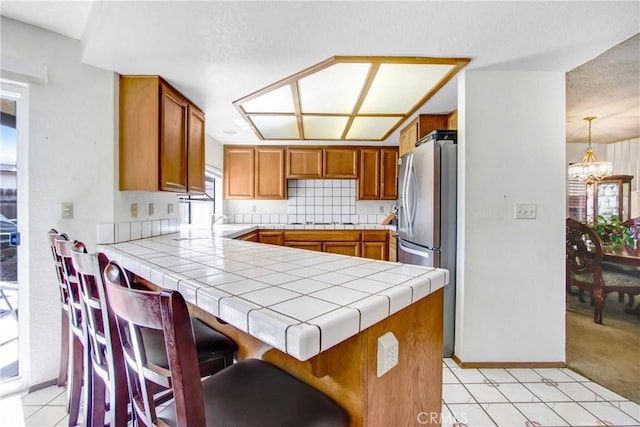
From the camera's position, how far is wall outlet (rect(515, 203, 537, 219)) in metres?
1.92

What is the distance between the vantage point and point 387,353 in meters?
0.76

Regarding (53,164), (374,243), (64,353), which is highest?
(53,164)

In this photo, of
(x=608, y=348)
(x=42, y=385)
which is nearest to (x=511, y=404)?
(x=608, y=348)

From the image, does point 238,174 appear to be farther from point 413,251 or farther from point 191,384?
point 191,384

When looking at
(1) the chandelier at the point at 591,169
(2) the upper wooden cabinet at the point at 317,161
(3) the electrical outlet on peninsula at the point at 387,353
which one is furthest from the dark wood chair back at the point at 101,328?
(1) the chandelier at the point at 591,169

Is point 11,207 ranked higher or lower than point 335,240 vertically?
higher

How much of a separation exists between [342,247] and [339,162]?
1.25 metres

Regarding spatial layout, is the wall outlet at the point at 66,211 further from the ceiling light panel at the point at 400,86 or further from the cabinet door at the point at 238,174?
the cabinet door at the point at 238,174

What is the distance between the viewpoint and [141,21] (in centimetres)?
135

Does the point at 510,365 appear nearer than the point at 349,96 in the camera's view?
Yes

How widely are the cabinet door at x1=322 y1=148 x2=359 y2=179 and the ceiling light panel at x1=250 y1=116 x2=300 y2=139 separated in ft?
2.22

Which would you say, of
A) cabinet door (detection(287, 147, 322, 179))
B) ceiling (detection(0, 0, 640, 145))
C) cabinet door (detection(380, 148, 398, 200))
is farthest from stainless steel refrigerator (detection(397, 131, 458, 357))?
cabinet door (detection(287, 147, 322, 179))

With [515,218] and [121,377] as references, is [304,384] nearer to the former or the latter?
[121,377]

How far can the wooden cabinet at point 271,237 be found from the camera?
12.4ft
